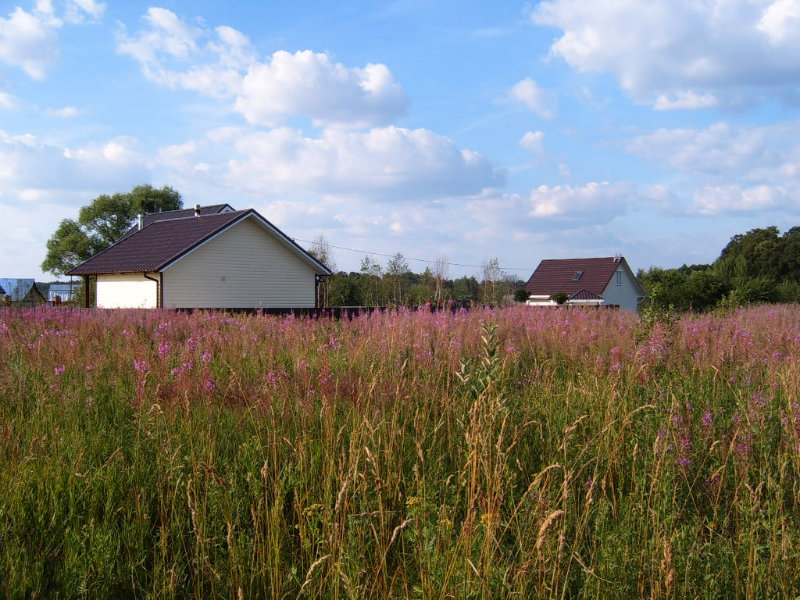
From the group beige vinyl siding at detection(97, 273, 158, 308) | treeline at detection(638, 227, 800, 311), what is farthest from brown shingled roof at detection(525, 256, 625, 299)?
beige vinyl siding at detection(97, 273, 158, 308)

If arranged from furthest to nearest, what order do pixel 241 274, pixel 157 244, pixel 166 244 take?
pixel 241 274
pixel 157 244
pixel 166 244

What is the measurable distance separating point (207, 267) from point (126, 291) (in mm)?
4208

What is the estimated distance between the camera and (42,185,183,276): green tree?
190 ft

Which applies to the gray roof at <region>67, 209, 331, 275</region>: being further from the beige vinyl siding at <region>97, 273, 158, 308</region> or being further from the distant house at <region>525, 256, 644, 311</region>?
the distant house at <region>525, 256, 644, 311</region>

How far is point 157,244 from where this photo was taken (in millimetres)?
26266

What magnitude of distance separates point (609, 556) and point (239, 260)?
83.6 feet

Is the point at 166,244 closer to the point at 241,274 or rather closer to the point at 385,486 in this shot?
the point at 241,274

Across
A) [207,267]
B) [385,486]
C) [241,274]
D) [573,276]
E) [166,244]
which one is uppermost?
Answer: [166,244]

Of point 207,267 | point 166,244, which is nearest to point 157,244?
point 166,244

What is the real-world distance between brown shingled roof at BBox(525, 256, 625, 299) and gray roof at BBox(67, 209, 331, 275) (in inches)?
920

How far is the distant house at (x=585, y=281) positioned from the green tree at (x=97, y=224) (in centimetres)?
3909

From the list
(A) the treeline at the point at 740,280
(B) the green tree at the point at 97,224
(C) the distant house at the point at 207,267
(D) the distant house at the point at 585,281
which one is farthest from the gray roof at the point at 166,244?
(B) the green tree at the point at 97,224

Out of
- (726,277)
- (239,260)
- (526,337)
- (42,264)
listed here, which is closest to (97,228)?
(42,264)

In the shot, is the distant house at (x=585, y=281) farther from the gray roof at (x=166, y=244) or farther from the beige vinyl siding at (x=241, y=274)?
the gray roof at (x=166, y=244)
